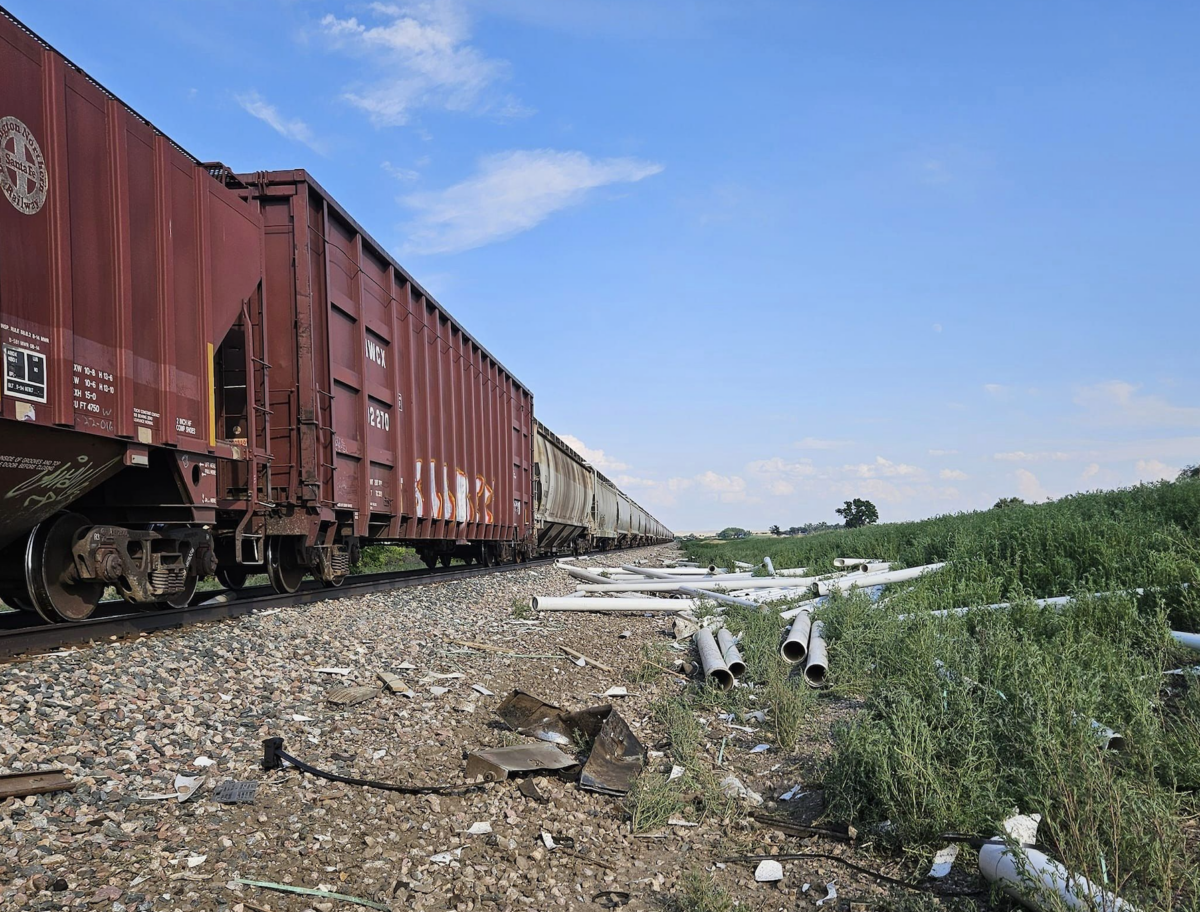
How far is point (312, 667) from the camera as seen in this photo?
22.4 ft

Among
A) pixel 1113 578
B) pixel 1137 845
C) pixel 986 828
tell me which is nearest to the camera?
pixel 1137 845

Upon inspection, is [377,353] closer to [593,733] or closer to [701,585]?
[701,585]

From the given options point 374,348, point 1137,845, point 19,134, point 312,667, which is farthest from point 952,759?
point 374,348

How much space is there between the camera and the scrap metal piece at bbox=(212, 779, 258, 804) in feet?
13.6

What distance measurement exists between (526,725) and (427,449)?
8.16 meters

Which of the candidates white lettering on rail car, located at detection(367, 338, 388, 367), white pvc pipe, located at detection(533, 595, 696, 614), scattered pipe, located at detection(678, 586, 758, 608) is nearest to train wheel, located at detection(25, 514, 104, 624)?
white lettering on rail car, located at detection(367, 338, 388, 367)

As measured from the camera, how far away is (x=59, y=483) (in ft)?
19.7

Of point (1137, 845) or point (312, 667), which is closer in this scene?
point (1137, 845)

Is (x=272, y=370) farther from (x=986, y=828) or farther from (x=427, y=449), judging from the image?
(x=986, y=828)

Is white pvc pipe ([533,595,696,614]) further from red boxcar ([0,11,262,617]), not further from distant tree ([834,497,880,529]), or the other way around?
distant tree ([834,497,880,529])

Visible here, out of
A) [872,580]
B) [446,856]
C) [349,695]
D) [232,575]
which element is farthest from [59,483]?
[872,580]

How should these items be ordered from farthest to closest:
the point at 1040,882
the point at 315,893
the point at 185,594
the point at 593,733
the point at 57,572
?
the point at 185,594 → the point at 57,572 → the point at 593,733 → the point at 315,893 → the point at 1040,882

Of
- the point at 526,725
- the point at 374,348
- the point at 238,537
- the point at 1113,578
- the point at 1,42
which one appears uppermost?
the point at 1,42

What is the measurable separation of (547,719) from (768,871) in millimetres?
2312
